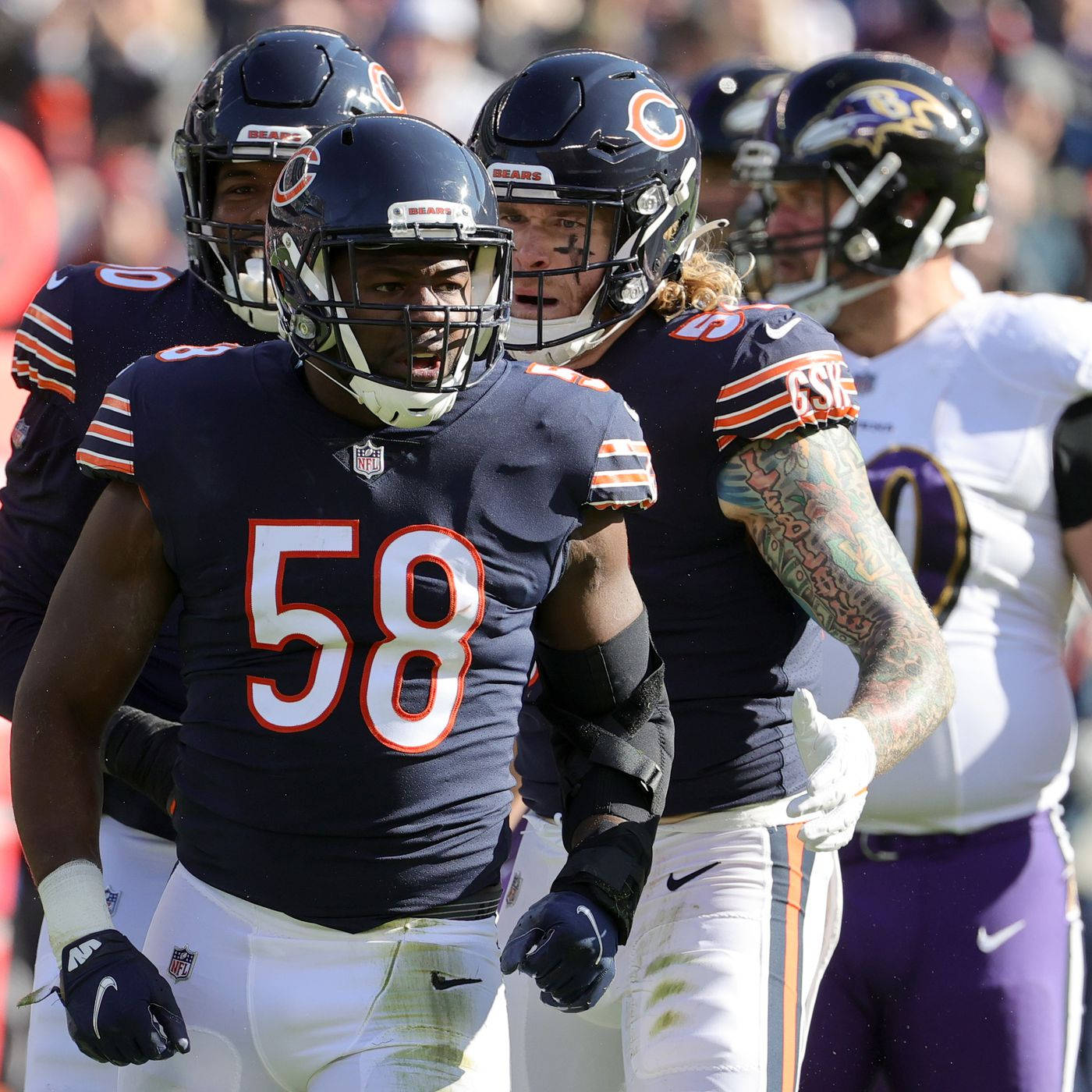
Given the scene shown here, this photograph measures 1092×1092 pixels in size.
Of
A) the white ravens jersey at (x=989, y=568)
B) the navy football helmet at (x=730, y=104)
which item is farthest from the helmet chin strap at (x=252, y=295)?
the navy football helmet at (x=730, y=104)

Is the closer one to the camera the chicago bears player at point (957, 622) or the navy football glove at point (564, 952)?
the navy football glove at point (564, 952)

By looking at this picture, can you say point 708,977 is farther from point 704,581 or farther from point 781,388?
point 781,388

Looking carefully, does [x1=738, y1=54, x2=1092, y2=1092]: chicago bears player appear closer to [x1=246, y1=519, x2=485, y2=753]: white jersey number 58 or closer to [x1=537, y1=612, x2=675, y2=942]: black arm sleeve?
[x1=537, y1=612, x2=675, y2=942]: black arm sleeve

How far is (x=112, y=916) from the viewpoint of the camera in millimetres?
2699

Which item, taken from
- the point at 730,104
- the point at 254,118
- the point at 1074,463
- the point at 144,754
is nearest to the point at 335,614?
the point at 144,754

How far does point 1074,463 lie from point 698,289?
911mm

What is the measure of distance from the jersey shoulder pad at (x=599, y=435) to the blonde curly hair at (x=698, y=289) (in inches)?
25.9

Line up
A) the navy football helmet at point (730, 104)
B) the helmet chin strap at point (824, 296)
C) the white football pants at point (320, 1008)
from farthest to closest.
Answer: the navy football helmet at point (730, 104)
the helmet chin strap at point (824, 296)
the white football pants at point (320, 1008)

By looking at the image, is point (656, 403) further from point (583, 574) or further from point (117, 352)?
point (117, 352)

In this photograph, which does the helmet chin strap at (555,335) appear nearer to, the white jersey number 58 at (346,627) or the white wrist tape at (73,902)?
the white jersey number 58 at (346,627)

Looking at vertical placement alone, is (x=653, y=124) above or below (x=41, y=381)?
above

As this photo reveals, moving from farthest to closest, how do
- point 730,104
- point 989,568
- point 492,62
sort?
point 492,62 → point 730,104 → point 989,568

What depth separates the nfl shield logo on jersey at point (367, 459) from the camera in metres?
2.23

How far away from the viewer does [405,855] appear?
2.21 m
